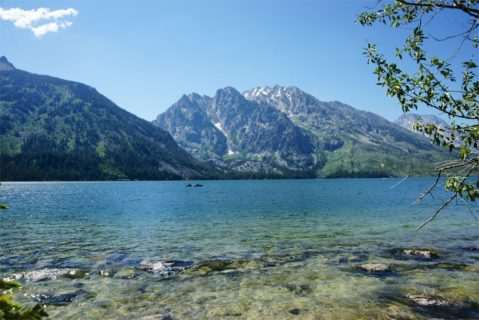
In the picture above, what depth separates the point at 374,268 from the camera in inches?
923

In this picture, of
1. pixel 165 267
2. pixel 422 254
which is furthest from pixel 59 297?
pixel 422 254

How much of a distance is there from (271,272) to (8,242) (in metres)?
30.9

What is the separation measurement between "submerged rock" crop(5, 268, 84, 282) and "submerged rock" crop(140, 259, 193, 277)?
4.50m

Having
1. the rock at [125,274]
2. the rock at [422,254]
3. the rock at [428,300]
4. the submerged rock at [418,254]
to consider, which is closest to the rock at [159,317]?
the rock at [125,274]

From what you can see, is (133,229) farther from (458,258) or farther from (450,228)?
(450,228)

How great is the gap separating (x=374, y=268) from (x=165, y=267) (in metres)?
14.8

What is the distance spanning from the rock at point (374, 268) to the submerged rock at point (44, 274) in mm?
19566

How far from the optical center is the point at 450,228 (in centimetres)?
4619

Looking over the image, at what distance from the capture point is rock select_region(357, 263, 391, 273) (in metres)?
23.2

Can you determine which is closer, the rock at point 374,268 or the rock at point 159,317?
the rock at point 159,317

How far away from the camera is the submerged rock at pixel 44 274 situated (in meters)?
22.0

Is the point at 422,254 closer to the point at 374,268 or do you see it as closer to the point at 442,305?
the point at 374,268

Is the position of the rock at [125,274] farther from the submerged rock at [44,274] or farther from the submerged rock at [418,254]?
the submerged rock at [418,254]

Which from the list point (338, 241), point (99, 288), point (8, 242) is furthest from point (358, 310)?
point (8, 242)
